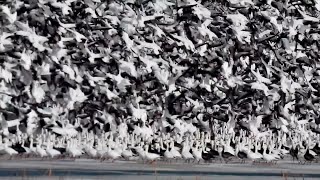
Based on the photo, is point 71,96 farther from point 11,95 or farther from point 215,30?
point 215,30

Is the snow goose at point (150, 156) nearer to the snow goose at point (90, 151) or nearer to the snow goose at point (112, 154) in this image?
the snow goose at point (112, 154)

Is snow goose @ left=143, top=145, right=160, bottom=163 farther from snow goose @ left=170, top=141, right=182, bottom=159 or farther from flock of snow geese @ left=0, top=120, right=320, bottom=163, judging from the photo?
snow goose @ left=170, top=141, right=182, bottom=159

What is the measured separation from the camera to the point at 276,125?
685 inches

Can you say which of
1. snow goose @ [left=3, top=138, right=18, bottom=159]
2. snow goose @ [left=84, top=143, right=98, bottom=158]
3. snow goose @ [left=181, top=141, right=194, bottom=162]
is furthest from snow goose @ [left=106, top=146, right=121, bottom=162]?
snow goose @ [left=3, top=138, right=18, bottom=159]

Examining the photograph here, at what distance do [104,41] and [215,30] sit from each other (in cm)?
223

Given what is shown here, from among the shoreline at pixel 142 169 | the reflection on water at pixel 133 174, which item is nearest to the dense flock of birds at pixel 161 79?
the shoreline at pixel 142 169

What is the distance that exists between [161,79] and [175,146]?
130 centimetres

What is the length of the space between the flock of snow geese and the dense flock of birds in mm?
24

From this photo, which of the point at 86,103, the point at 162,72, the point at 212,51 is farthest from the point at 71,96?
the point at 212,51

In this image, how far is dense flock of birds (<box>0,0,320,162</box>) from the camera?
16.1 meters

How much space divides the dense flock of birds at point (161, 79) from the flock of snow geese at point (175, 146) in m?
0.02

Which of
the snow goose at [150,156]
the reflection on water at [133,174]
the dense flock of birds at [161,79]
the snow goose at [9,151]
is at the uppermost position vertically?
the dense flock of birds at [161,79]

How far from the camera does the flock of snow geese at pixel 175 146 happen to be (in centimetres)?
1574

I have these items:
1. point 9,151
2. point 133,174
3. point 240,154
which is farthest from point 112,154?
point 133,174
